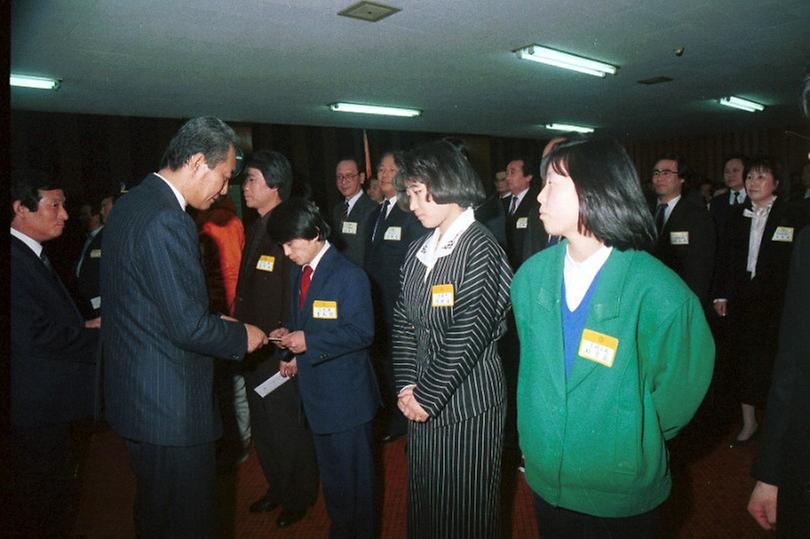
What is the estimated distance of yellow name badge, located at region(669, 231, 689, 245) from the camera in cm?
325

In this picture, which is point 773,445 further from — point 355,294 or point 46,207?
point 46,207

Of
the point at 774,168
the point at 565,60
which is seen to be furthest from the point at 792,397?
the point at 565,60

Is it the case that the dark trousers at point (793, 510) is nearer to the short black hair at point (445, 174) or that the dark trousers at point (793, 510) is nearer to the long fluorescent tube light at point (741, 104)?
the short black hair at point (445, 174)

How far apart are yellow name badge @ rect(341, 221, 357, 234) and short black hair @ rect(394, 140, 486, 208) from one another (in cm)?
261

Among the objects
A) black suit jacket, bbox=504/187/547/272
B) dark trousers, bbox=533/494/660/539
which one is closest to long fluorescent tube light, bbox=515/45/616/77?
black suit jacket, bbox=504/187/547/272

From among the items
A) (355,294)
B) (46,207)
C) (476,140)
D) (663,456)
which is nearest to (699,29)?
(355,294)

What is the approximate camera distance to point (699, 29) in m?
4.72

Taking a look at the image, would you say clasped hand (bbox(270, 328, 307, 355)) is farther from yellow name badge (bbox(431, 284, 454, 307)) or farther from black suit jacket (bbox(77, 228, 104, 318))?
black suit jacket (bbox(77, 228, 104, 318))

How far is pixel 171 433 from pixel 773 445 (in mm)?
1555

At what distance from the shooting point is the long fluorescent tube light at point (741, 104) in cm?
784

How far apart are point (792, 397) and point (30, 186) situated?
8.54 ft

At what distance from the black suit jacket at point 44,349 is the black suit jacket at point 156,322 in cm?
49

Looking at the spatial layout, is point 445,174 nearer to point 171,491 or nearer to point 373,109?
point 171,491

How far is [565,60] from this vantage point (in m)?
5.53
